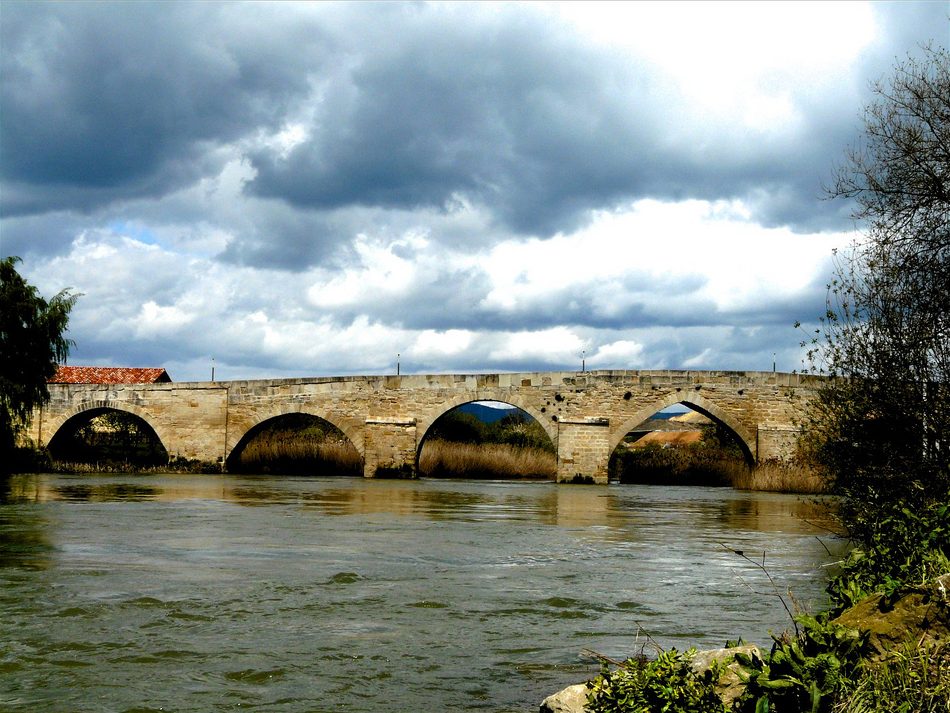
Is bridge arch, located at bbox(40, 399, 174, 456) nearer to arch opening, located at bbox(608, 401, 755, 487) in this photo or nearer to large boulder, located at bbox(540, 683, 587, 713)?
arch opening, located at bbox(608, 401, 755, 487)

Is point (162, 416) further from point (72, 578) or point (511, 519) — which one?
point (72, 578)

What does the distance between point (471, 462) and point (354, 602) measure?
2285 cm

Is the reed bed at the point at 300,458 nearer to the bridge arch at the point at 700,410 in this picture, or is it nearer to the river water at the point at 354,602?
the bridge arch at the point at 700,410

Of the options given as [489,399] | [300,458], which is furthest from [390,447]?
[300,458]

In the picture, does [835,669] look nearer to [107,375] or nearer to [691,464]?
[691,464]

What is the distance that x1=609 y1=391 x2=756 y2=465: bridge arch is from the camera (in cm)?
2623

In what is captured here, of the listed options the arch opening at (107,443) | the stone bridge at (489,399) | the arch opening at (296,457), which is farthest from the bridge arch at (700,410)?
the arch opening at (107,443)

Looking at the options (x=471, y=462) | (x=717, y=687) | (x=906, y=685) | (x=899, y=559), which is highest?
(x=899, y=559)

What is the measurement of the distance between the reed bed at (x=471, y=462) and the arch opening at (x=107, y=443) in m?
→ 8.18

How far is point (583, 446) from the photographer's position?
87.3 feet

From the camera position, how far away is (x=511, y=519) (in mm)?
14109

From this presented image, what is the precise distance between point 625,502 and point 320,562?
11537mm

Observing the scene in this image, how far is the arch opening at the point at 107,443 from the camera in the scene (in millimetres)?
30516

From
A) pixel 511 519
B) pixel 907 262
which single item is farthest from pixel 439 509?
pixel 907 262
